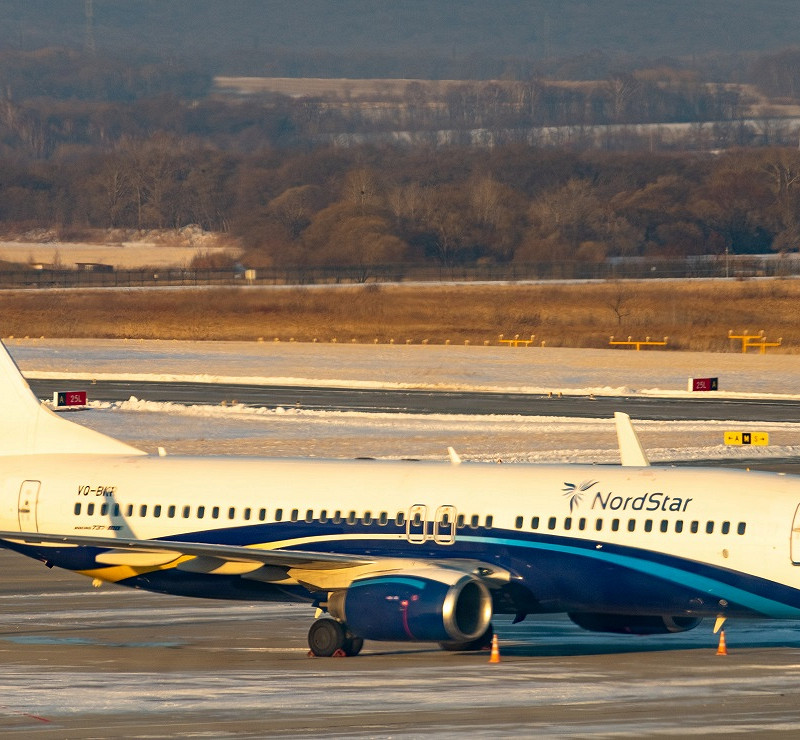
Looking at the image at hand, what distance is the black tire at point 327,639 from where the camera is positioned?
31.3 meters

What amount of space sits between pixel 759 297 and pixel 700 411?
6710 centimetres

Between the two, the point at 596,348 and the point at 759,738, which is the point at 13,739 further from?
the point at 596,348

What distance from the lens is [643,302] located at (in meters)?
148

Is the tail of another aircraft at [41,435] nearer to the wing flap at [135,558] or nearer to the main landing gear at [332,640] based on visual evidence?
the wing flap at [135,558]

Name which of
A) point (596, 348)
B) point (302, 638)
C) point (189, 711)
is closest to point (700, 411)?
point (596, 348)

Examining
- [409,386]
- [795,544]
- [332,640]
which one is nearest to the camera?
[795,544]

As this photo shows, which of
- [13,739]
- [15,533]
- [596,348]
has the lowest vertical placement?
[13,739]

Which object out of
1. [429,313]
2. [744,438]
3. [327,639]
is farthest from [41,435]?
[429,313]

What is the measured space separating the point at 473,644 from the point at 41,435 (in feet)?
35.4

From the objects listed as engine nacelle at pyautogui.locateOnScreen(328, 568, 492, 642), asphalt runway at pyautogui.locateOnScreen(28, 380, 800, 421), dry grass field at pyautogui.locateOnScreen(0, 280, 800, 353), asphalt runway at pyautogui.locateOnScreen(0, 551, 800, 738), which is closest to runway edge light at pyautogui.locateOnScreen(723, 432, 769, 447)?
asphalt runway at pyautogui.locateOnScreen(28, 380, 800, 421)

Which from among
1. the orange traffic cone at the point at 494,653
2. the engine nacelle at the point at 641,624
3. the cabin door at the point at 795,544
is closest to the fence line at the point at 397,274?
the engine nacelle at the point at 641,624

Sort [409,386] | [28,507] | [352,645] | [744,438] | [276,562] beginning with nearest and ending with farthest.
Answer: [276,562], [352,645], [28,507], [744,438], [409,386]

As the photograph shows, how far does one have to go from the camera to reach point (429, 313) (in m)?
148

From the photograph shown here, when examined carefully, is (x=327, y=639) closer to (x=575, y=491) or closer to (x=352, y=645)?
(x=352, y=645)
